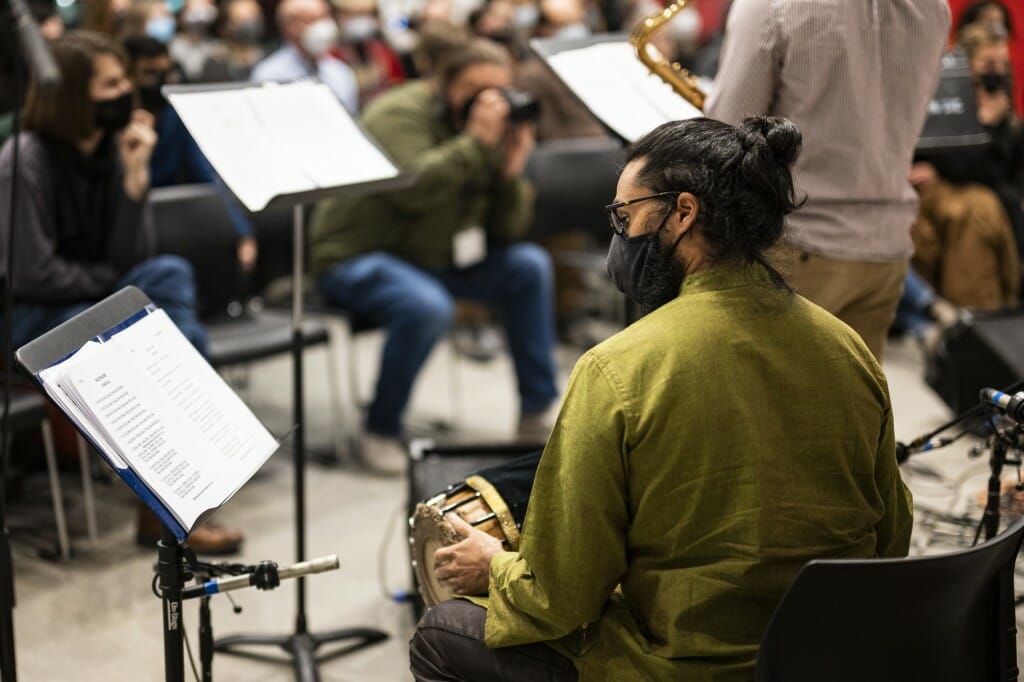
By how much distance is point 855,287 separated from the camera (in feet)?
8.85

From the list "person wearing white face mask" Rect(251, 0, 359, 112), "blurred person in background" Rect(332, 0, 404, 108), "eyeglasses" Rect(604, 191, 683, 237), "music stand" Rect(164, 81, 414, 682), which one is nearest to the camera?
"eyeglasses" Rect(604, 191, 683, 237)

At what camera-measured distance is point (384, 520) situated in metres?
3.72

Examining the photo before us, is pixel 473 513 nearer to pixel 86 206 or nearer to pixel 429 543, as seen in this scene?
pixel 429 543

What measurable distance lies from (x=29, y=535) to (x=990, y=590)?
2.77 meters

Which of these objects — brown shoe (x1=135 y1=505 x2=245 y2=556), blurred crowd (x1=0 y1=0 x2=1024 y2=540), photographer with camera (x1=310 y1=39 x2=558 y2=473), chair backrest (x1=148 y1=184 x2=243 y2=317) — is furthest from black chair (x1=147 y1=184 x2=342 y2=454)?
brown shoe (x1=135 y1=505 x2=245 y2=556)

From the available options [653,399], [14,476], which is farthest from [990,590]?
[14,476]

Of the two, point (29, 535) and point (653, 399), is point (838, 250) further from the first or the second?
point (29, 535)

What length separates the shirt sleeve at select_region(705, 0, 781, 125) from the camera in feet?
8.19

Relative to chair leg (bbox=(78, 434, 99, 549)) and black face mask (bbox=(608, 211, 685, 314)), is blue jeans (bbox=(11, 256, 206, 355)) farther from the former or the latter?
black face mask (bbox=(608, 211, 685, 314))

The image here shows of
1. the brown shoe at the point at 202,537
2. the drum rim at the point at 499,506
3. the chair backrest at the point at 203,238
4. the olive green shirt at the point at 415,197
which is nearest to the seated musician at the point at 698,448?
the drum rim at the point at 499,506

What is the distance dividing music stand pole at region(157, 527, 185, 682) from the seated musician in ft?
1.72

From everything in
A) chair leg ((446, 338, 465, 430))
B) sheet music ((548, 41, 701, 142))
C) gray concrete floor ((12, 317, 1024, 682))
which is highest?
sheet music ((548, 41, 701, 142))

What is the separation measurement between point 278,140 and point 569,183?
8.86 feet

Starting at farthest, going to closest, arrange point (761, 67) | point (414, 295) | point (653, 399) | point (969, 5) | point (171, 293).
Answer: point (969, 5), point (414, 295), point (171, 293), point (761, 67), point (653, 399)
